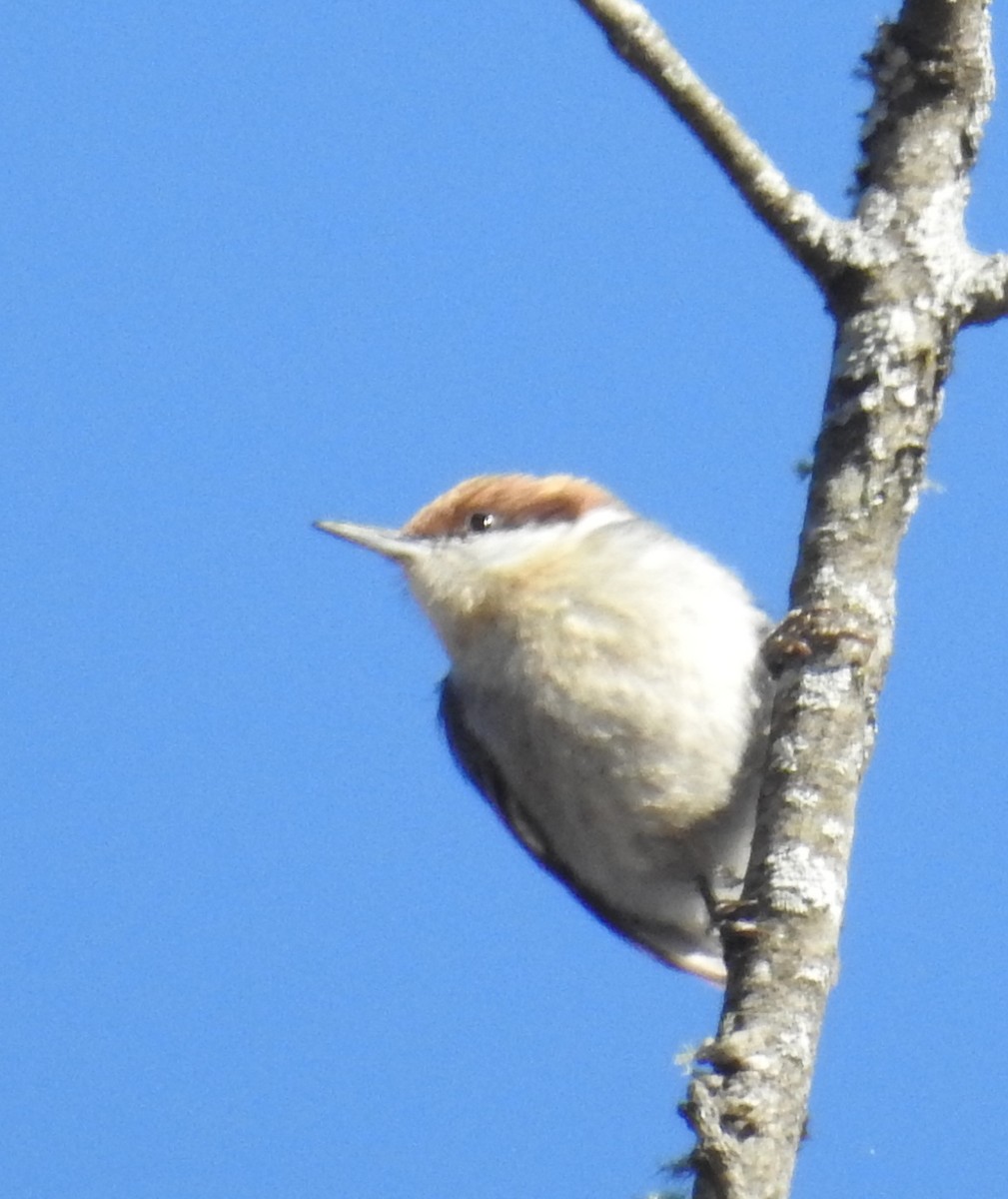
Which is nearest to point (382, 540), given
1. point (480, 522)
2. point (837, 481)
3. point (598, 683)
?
point (480, 522)

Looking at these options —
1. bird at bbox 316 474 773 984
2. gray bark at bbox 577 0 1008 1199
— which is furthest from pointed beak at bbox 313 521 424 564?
gray bark at bbox 577 0 1008 1199

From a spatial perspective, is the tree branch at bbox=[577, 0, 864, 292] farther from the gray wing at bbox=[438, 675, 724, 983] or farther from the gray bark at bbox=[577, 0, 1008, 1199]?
the gray wing at bbox=[438, 675, 724, 983]

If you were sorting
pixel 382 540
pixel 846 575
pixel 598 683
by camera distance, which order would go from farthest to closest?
pixel 382 540 < pixel 598 683 < pixel 846 575

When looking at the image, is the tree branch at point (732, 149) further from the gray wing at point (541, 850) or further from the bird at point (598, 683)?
the gray wing at point (541, 850)

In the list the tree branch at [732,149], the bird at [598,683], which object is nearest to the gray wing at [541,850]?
the bird at [598,683]

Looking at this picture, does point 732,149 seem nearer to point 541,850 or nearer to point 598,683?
point 598,683

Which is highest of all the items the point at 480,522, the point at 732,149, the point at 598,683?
the point at 480,522

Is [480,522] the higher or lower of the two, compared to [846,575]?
higher
